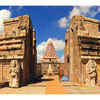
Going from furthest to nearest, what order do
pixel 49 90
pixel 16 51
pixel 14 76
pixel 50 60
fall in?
pixel 50 60 → pixel 16 51 → pixel 14 76 → pixel 49 90

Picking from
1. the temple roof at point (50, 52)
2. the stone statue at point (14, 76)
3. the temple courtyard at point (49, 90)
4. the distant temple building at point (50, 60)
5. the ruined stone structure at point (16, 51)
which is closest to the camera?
the temple courtyard at point (49, 90)

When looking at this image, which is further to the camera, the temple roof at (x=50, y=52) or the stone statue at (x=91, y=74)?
the temple roof at (x=50, y=52)

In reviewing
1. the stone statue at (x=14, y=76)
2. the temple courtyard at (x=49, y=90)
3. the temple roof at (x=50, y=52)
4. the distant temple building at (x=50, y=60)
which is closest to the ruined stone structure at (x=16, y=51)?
the stone statue at (x=14, y=76)

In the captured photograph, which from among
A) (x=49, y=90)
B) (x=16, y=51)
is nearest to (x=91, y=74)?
(x=49, y=90)

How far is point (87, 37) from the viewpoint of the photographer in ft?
48.4

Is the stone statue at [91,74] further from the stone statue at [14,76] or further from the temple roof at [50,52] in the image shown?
the temple roof at [50,52]

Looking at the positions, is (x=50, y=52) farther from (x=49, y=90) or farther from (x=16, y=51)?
(x=49, y=90)

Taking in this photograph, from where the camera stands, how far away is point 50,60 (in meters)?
43.6

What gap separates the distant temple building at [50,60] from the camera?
4057 cm

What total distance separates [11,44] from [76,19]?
8636mm

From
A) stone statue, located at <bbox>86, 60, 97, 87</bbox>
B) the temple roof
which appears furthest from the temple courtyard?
the temple roof
